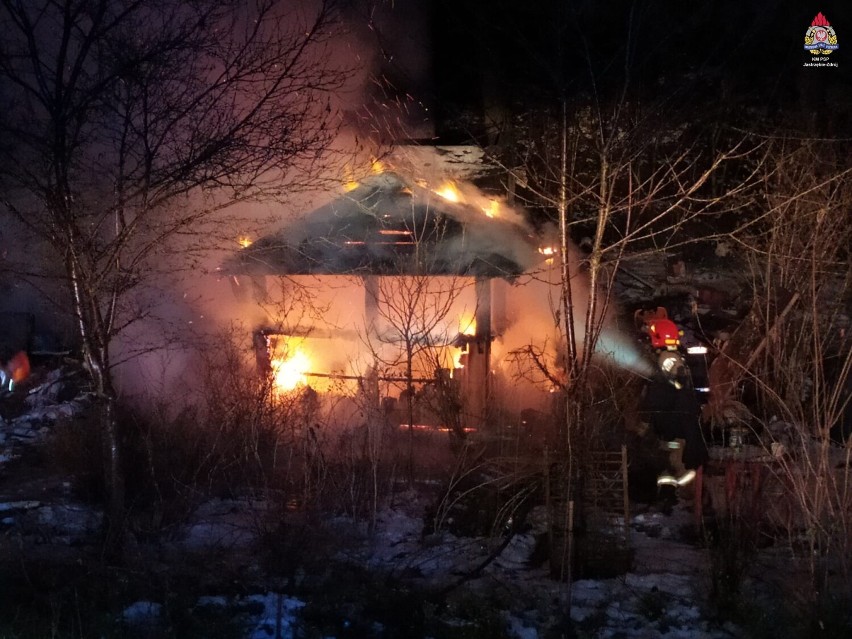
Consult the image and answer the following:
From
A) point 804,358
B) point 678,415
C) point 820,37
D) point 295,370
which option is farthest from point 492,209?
point 804,358

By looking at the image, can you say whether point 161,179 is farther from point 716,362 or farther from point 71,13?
point 716,362

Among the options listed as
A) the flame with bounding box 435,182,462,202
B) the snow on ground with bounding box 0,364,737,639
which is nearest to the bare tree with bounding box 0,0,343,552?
the snow on ground with bounding box 0,364,737,639

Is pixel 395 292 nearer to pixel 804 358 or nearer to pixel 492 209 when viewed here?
pixel 804 358

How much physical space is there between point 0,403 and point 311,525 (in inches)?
318

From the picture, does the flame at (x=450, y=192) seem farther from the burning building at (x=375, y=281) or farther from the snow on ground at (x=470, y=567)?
the snow on ground at (x=470, y=567)

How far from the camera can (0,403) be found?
39.5 ft

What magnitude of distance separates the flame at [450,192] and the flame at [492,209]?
496 mm

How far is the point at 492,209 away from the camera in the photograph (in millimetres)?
13195

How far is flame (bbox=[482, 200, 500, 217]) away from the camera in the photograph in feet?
42.0

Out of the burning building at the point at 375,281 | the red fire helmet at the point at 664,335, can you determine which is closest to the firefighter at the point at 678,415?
the red fire helmet at the point at 664,335

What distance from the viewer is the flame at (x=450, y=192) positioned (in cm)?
→ 1225

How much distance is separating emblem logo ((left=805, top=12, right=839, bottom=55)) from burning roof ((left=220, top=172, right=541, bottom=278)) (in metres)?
5.48

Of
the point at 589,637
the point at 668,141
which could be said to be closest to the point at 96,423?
the point at 589,637

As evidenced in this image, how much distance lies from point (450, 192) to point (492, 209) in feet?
2.90
